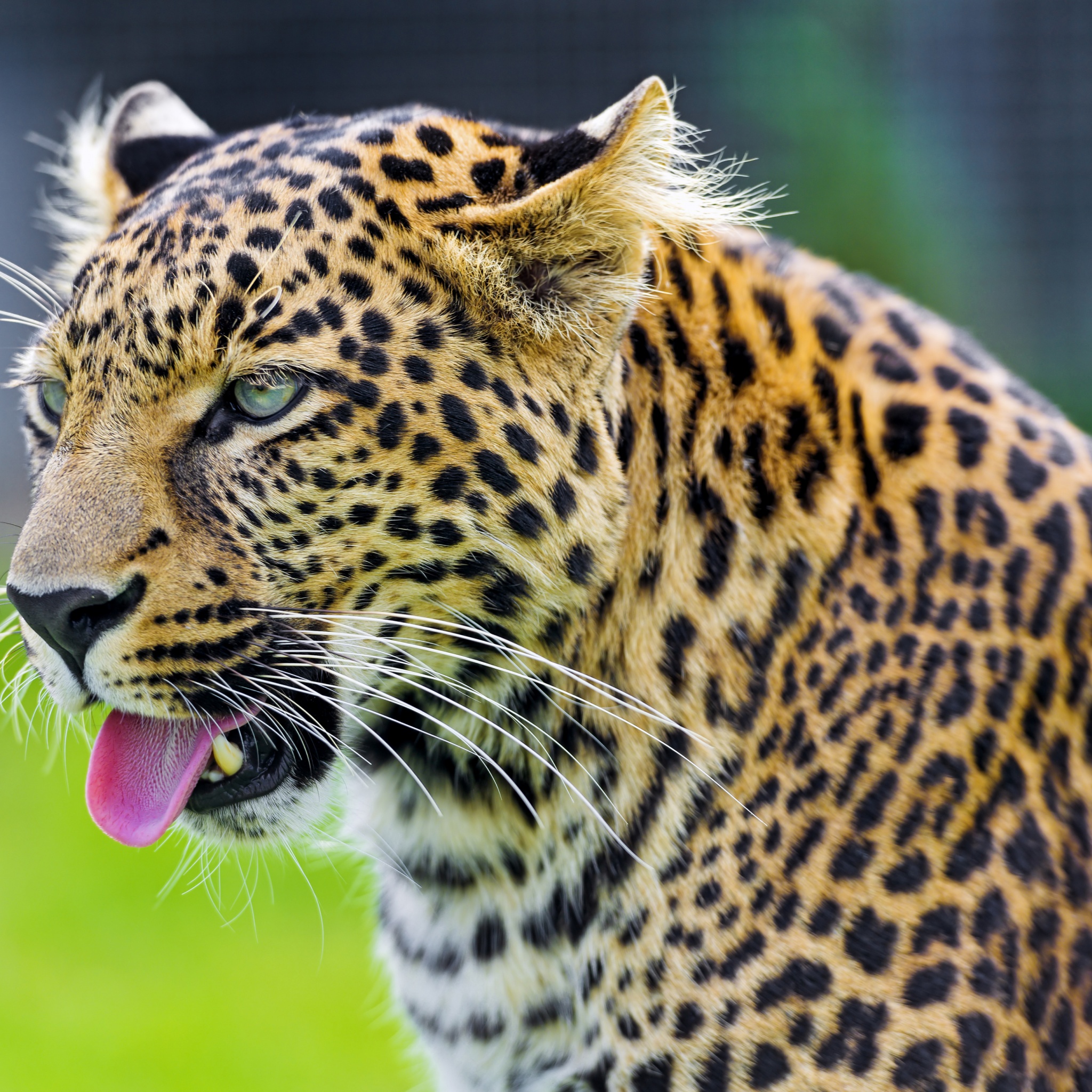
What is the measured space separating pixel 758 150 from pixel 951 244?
2.19 meters

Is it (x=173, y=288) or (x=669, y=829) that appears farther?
(x=669, y=829)

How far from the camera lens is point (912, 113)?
51.3 feet

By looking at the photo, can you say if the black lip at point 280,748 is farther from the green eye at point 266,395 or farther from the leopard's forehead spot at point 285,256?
the leopard's forehead spot at point 285,256

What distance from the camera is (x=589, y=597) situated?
367cm

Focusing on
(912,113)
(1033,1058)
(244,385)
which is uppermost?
(912,113)

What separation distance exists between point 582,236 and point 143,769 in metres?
1.63

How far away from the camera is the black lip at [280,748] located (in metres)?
3.64

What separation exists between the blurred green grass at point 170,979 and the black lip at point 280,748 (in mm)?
2234

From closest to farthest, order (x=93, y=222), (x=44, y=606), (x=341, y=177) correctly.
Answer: (x=44, y=606) → (x=341, y=177) → (x=93, y=222)

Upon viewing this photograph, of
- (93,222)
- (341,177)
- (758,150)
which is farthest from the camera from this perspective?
(758,150)

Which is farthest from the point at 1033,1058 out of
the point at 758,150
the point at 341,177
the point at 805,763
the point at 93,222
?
the point at 758,150

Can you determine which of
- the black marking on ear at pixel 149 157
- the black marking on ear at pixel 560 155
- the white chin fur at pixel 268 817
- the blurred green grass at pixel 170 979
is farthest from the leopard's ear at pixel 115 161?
the blurred green grass at pixel 170 979

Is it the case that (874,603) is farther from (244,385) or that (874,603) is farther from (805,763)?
(244,385)

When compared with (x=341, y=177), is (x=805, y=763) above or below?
below
